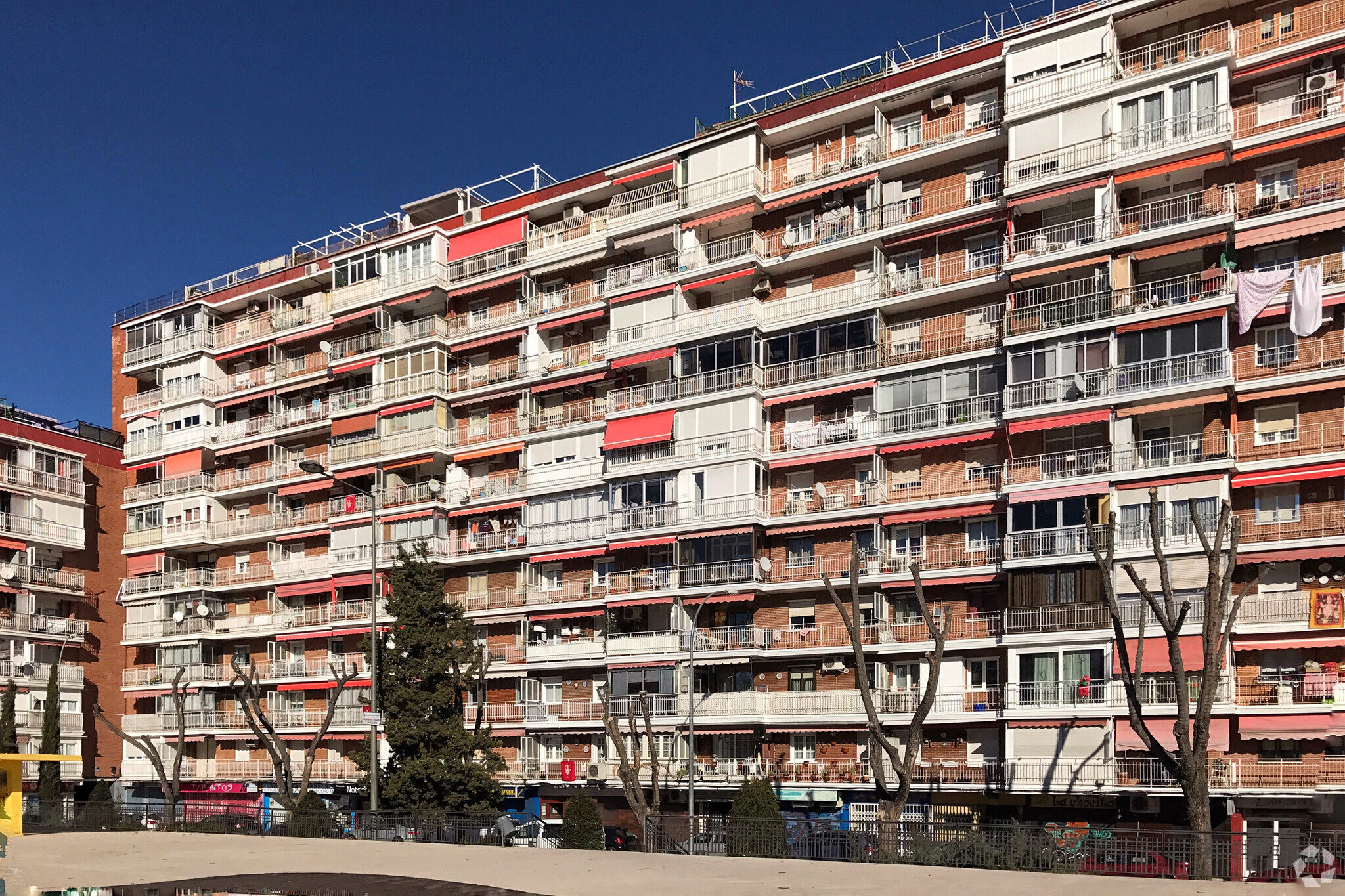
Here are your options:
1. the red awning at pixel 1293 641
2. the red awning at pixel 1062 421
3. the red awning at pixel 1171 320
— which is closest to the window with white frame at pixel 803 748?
the red awning at pixel 1062 421

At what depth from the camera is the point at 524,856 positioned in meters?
33.4

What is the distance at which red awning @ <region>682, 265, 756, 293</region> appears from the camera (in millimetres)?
53938

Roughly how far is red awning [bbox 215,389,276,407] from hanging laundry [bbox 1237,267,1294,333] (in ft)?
159

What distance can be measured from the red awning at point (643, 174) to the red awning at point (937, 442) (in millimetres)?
15996

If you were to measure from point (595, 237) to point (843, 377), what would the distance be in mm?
14666

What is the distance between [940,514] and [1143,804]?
1187 centimetres

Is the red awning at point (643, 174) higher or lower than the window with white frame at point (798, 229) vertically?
higher

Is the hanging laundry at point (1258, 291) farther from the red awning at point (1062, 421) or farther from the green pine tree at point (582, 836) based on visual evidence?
the green pine tree at point (582, 836)

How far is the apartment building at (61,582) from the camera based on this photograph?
70.2 meters

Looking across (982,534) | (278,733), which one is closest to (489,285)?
(278,733)

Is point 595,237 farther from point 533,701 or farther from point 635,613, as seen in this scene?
point 533,701

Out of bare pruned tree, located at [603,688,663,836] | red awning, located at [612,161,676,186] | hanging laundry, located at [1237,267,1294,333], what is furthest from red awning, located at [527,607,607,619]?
hanging laundry, located at [1237,267,1294,333]

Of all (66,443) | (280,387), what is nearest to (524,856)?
(280,387)

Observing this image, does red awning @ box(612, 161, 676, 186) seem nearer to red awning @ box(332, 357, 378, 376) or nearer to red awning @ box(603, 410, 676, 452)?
red awning @ box(603, 410, 676, 452)
